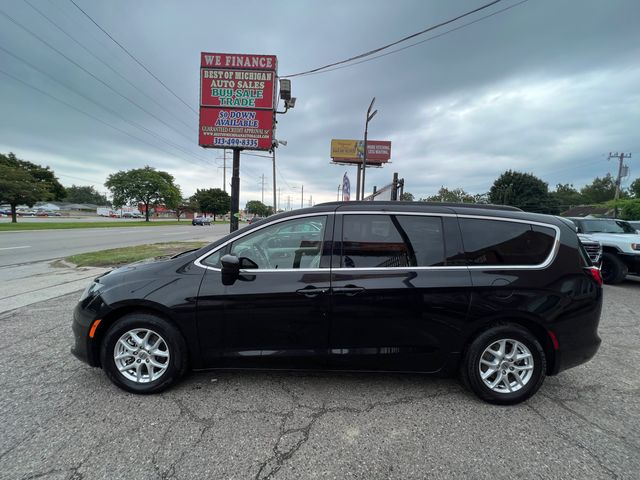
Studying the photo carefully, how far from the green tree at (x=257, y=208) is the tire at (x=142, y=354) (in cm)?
10266

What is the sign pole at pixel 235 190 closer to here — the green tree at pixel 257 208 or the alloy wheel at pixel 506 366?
the alloy wheel at pixel 506 366

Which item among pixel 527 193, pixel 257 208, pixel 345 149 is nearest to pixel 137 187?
pixel 345 149

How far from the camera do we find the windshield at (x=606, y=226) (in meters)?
8.23

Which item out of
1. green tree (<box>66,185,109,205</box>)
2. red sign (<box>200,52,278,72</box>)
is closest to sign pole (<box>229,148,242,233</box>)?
red sign (<box>200,52,278,72</box>)

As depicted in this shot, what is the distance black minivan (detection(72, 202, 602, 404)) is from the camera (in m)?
2.42

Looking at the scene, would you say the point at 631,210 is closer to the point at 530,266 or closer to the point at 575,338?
the point at 575,338

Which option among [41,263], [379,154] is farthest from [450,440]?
[379,154]

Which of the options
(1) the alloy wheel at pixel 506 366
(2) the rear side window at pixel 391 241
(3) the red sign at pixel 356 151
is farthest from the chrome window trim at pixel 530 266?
(3) the red sign at pixel 356 151

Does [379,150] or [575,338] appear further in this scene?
[379,150]

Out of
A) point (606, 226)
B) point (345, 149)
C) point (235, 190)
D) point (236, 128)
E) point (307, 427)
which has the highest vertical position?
point (345, 149)

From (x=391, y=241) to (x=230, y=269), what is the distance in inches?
55.6

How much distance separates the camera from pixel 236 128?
31.0 ft

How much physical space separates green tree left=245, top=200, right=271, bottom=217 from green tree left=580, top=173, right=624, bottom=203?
318 feet

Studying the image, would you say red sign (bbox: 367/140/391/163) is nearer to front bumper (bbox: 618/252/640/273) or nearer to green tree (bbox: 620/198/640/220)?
green tree (bbox: 620/198/640/220)
